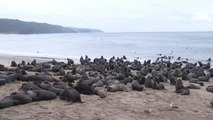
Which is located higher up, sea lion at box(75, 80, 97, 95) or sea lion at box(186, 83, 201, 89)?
sea lion at box(75, 80, 97, 95)

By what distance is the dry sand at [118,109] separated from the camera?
30.2 feet

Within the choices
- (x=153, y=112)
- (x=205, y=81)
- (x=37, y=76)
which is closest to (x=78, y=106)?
(x=153, y=112)

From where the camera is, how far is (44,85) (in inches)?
455

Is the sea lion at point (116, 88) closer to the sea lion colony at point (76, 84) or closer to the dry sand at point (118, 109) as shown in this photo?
the sea lion colony at point (76, 84)

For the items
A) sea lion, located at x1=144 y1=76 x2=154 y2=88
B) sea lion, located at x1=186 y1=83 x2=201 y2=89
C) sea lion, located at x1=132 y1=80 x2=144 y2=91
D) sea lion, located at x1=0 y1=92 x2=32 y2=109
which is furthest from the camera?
sea lion, located at x1=186 y1=83 x2=201 y2=89

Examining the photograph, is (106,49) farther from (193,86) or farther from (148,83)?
(148,83)

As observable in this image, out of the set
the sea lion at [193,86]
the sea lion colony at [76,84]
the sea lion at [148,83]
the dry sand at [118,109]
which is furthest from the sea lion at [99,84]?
the sea lion at [193,86]

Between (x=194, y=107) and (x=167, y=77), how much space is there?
587 cm

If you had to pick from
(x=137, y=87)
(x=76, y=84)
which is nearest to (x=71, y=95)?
(x=76, y=84)

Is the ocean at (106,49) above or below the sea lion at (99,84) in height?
below

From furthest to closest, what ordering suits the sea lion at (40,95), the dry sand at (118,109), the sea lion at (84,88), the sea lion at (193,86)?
the sea lion at (193,86)
the sea lion at (84,88)
the sea lion at (40,95)
the dry sand at (118,109)

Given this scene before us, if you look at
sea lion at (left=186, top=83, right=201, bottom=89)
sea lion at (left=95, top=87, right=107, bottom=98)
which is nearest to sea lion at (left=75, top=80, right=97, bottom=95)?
sea lion at (left=95, top=87, right=107, bottom=98)

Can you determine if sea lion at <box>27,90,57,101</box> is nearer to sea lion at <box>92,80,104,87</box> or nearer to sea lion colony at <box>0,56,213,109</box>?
sea lion colony at <box>0,56,213,109</box>

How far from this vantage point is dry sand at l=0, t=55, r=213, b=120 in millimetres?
9203
